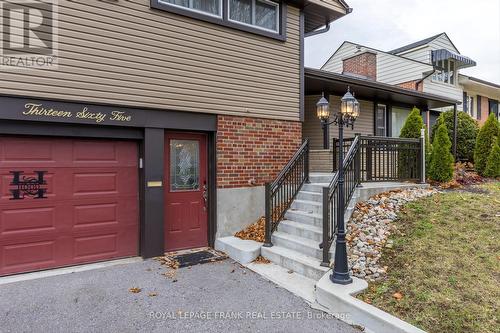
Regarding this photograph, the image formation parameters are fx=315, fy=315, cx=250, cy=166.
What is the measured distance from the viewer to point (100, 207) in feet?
17.2

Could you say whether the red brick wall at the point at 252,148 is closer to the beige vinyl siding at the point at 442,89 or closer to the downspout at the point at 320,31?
Answer: the downspout at the point at 320,31

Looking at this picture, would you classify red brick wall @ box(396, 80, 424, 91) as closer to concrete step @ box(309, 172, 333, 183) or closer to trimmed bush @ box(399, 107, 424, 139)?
trimmed bush @ box(399, 107, 424, 139)

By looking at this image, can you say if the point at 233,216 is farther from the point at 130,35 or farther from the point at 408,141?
the point at 408,141

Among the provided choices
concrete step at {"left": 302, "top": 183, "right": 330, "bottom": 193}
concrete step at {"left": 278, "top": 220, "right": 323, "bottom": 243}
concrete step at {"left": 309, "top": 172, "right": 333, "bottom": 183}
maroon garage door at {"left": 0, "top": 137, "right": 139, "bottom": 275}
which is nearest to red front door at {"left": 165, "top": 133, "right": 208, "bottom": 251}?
maroon garage door at {"left": 0, "top": 137, "right": 139, "bottom": 275}

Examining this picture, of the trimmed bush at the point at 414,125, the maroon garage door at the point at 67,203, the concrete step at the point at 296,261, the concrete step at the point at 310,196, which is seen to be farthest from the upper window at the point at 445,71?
the maroon garage door at the point at 67,203

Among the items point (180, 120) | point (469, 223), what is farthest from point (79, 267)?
point (469, 223)

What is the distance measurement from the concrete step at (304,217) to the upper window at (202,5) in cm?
412

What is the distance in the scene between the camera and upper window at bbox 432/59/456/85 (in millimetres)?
15530

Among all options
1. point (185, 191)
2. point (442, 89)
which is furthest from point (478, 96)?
point (185, 191)

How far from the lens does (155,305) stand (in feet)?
12.5

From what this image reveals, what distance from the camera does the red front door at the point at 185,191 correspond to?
584 centimetres

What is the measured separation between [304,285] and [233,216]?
2.31m

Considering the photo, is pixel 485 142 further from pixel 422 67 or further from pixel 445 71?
pixel 445 71

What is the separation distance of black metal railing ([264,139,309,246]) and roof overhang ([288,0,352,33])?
3244 mm
